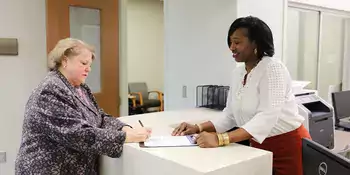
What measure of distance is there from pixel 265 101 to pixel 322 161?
0.58 m

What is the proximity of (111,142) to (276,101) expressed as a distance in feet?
2.55

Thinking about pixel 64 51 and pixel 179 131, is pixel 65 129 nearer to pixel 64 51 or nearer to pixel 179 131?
pixel 64 51

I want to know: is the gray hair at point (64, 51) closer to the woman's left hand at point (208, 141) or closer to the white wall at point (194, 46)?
the woman's left hand at point (208, 141)

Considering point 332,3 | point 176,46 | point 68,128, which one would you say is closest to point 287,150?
point 68,128

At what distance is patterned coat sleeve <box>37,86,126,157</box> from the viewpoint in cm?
155

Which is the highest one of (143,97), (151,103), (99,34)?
(99,34)

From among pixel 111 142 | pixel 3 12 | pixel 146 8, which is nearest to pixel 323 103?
pixel 111 142

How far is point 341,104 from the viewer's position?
350 cm

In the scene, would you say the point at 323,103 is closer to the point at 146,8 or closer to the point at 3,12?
the point at 3,12

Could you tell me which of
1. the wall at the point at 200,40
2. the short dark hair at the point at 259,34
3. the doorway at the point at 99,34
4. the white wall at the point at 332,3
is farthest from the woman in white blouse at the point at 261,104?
the white wall at the point at 332,3

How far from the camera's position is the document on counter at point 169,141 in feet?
5.24

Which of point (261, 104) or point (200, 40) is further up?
point (200, 40)

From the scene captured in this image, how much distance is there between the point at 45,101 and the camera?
1.59 meters

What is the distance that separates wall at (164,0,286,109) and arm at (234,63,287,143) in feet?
4.38
